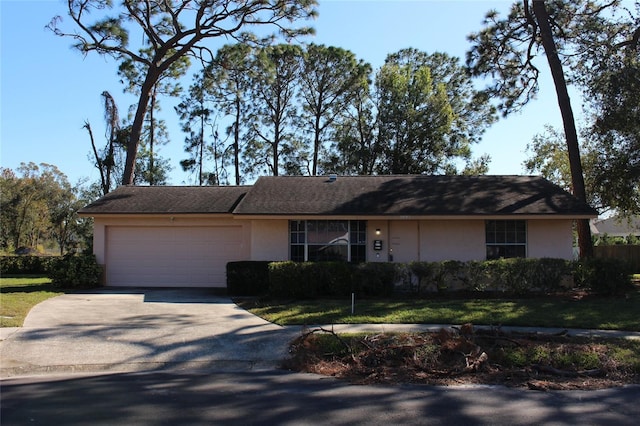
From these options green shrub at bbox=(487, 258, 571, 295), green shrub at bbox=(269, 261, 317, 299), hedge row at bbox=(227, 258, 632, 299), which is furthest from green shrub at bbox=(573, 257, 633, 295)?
green shrub at bbox=(269, 261, 317, 299)

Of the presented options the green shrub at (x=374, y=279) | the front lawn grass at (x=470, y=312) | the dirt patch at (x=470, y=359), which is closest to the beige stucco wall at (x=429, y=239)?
the green shrub at (x=374, y=279)

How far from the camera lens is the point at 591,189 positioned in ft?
73.2

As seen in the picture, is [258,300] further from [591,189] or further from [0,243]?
[0,243]

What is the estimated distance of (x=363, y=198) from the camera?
682 inches

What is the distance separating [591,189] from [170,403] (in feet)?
70.3

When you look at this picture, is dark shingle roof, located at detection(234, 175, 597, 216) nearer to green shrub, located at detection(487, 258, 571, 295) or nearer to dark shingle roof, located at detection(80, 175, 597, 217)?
dark shingle roof, located at detection(80, 175, 597, 217)

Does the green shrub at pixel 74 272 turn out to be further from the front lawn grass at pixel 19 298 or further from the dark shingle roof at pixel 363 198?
the dark shingle roof at pixel 363 198

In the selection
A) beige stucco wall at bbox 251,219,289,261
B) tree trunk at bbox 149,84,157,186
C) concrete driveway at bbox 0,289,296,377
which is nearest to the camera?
concrete driveway at bbox 0,289,296,377

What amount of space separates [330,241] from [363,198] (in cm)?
192

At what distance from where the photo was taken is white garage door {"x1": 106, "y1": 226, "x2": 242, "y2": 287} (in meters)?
18.0

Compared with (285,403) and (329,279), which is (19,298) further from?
(285,403)

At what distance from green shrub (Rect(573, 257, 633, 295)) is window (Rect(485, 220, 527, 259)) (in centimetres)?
257

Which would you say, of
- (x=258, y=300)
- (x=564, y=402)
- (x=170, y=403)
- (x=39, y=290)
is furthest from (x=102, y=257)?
(x=564, y=402)

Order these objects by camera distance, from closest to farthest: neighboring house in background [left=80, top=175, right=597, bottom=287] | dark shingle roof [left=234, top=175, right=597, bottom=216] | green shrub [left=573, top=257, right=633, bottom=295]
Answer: green shrub [left=573, top=257, right=633, bottom=295]
dark shingle roof [left=234, top=175, right=597, bottom=216]
neighboring house in background [left=80, top=175, right=597, bottom=287]
